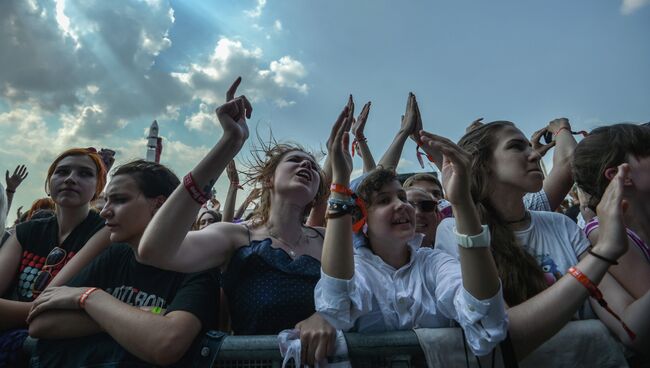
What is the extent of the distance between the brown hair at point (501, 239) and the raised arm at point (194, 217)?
1.46 metres

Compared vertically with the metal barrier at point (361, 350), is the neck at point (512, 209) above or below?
above

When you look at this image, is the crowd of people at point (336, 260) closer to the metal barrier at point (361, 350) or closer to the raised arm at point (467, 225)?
the raised arm at point (467, 225)

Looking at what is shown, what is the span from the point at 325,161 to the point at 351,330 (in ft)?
7.12

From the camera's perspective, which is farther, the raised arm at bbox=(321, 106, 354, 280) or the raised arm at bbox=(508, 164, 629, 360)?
the raised arm at bbox=(321, 106, 354, 280)

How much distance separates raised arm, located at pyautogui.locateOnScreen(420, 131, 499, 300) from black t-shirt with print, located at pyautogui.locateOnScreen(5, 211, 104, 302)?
2.69m

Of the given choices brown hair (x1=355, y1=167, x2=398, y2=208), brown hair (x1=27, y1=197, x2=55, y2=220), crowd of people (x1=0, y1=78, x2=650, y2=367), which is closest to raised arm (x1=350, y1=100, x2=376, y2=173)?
crowd of people (x1=0, y1=78, x2=650, y2=367)

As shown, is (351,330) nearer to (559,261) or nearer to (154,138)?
(559,261)

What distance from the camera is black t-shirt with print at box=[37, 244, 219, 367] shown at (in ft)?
5.78

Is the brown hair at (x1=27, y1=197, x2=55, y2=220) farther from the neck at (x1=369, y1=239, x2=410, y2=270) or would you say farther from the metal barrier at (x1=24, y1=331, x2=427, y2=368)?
the neck at (x1=369, y1=239, x2=410, y2=270)

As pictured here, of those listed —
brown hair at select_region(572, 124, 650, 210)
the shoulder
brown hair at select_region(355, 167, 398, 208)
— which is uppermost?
brown hair at select_region(572, 124, 650, 210)

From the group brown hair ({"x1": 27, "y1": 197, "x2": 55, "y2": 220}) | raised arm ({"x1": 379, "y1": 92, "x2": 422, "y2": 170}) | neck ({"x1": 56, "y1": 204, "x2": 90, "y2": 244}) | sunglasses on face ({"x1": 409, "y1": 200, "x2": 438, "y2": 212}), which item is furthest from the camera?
brown hair ({"x1": 27, "y1": 197, "x2": 55, "y2": 220})

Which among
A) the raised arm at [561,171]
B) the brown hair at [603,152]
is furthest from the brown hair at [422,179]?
the brown hair at [603,152]

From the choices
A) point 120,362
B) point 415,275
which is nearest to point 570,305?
point 415,275

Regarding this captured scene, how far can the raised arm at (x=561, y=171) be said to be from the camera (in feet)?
9.91
